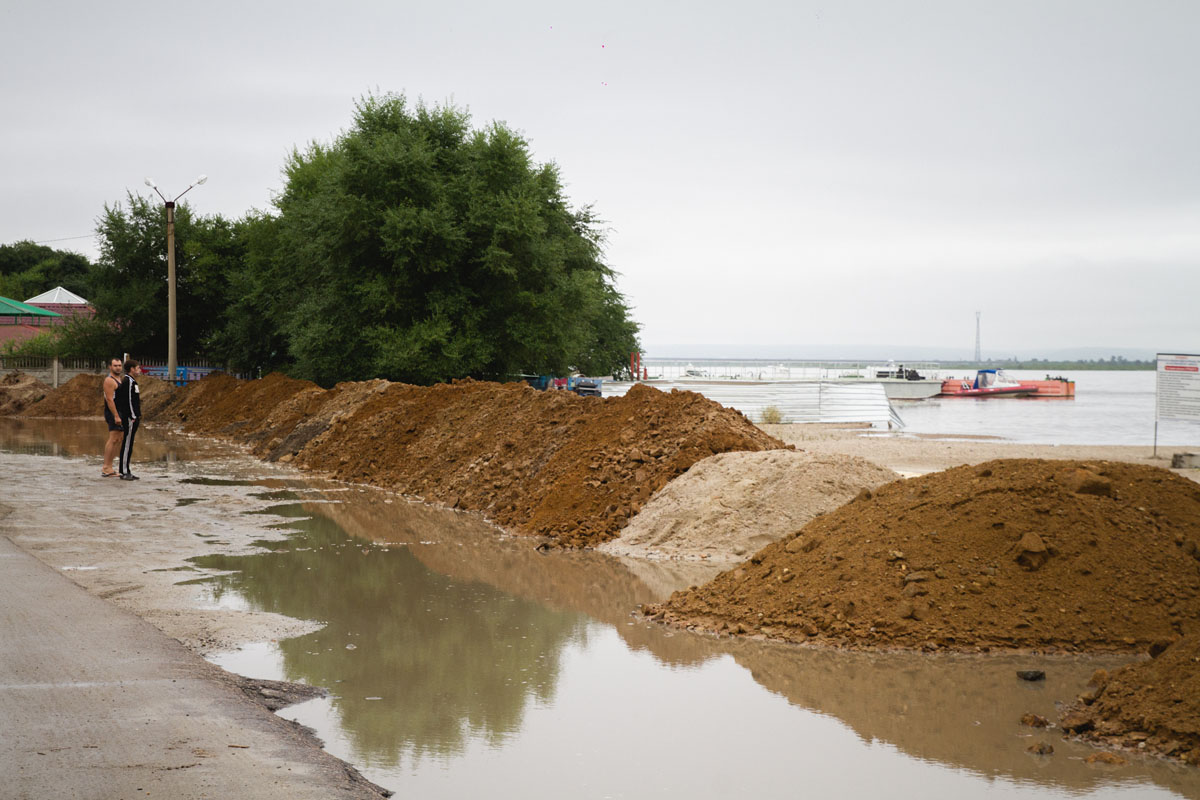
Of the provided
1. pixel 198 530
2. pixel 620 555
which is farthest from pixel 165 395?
pixel 620 555

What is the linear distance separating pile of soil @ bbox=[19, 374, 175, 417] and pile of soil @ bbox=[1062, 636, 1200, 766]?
38233 mm

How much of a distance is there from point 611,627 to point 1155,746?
4217 mm

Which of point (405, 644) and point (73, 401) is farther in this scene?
point (73, 401)

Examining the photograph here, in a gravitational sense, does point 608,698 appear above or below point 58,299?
below

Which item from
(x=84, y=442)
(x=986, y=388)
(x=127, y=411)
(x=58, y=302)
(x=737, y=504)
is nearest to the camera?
(x=737, y=504)

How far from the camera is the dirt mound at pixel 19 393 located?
40.5 m

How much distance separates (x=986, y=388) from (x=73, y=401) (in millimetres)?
59629

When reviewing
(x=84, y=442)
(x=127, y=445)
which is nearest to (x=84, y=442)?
(x=84, y=442)

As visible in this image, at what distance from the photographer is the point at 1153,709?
18.7 ft

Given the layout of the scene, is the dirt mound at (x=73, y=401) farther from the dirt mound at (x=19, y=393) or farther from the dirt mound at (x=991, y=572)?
the dirt mound at (x=991, y=572)

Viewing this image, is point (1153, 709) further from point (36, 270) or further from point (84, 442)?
point (36, 270)

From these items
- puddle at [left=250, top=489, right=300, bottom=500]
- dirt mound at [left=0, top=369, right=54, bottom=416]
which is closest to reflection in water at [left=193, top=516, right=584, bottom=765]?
puddle at [left=250, top=489, right=300, bottom=500]

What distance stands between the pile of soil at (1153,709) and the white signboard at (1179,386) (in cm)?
1629

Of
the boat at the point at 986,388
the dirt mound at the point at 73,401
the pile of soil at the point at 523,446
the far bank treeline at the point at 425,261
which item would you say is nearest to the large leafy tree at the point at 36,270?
the dirt mound at the point at 73,401
